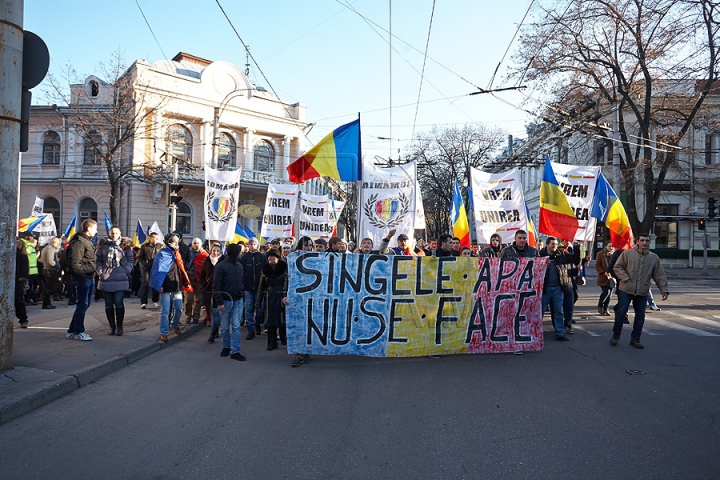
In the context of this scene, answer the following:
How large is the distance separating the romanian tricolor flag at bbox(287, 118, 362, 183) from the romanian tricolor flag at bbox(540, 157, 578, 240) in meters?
4.23

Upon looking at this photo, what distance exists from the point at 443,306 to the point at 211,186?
837cm

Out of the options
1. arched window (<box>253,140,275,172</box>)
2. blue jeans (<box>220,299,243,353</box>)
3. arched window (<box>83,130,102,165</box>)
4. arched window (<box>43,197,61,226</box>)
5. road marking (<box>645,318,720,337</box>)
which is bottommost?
road marking (<box>645,318,720,337</box>)

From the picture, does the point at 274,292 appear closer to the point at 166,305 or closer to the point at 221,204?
the point at 166,305

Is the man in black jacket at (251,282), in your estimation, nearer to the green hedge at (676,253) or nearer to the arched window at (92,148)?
the arched window at (92,148)

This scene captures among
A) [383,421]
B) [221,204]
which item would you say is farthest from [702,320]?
[221,204]

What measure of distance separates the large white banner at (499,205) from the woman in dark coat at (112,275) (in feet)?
24.8

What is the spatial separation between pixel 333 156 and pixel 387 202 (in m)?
2.33

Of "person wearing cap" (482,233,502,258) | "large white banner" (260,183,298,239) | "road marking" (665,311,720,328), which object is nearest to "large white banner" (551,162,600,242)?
"person wearing cap" (482,233,502,258)

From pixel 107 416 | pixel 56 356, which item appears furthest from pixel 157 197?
pixel 107 416

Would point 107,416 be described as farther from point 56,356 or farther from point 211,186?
point 211,186

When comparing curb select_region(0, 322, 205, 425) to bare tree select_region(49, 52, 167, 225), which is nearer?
curb select_region(0, 322, 205, 425)

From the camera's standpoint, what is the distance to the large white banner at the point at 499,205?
1204 centimetres

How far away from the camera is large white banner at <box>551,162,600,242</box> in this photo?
1146 centimetres

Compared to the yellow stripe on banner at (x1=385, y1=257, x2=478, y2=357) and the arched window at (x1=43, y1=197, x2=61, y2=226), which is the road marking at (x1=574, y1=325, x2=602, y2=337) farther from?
the arched window at (x1=43, y1=197, x2=61, y2=226)
